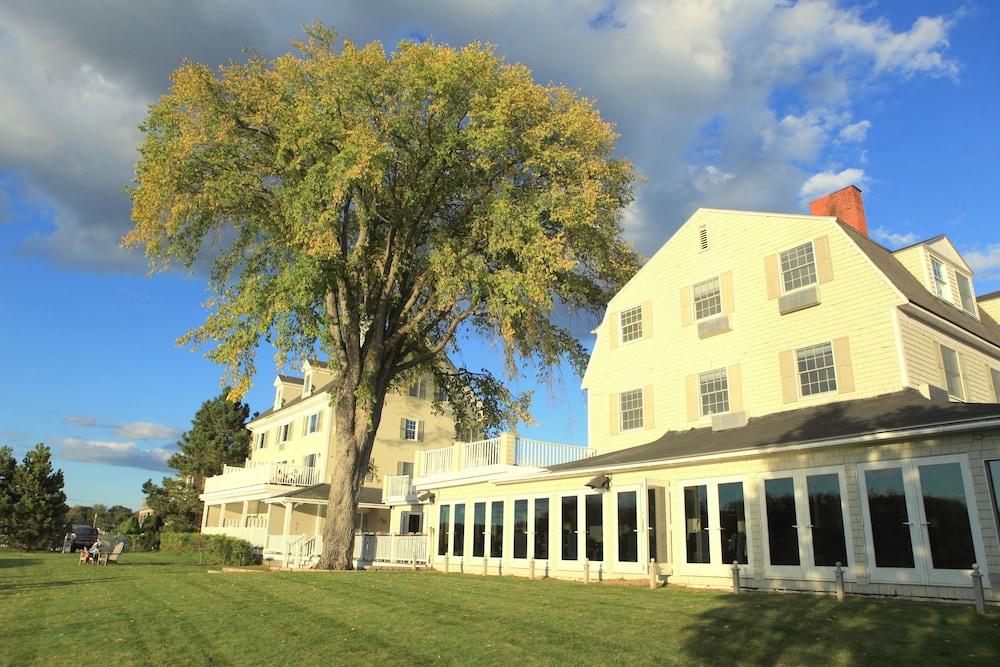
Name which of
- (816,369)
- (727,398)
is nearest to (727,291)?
(727,398)

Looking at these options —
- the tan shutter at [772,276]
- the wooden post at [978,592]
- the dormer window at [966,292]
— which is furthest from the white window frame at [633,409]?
the wooden post at [978,592]

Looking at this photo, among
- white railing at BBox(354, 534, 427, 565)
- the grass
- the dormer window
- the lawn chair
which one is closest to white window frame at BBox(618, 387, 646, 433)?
the grass

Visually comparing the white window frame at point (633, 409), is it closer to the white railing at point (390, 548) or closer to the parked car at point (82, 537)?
the white railing at point (390, 548)

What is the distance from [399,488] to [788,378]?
18.4 metres

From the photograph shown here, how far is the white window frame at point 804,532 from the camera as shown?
12406mm

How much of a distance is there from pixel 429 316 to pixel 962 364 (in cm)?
1606

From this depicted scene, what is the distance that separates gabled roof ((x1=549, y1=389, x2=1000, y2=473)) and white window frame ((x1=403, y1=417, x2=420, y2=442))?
20.7m

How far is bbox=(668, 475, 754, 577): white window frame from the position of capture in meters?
14.1

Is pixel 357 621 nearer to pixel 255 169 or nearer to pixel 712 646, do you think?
pixel 712 646

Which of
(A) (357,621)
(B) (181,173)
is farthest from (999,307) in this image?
(B) (181,173)

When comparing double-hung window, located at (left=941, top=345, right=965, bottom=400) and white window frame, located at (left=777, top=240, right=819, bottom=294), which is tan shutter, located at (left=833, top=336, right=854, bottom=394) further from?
double-hung window, located at (left=941, top=345, right=965, bottom=400)

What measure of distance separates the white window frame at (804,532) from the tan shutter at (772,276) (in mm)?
5708

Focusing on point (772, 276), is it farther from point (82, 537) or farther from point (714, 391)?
point (82, 537)

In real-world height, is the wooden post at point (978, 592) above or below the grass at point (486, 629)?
above
